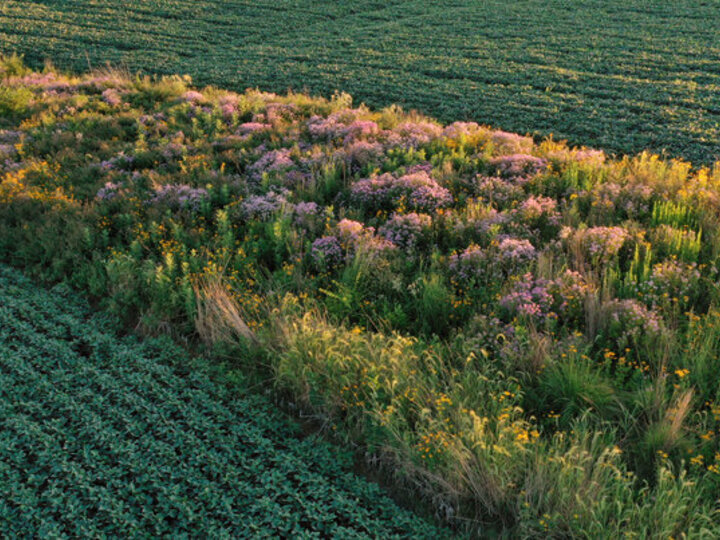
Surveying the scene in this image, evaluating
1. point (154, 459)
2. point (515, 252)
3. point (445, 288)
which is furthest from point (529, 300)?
point (154, 459)

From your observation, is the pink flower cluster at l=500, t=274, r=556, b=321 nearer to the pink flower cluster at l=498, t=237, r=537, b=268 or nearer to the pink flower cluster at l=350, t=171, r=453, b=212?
the pink flower cluster at l=498, t=237, r=537, b=268

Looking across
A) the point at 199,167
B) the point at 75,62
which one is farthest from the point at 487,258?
the point at 75,62

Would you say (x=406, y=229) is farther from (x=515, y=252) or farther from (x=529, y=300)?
(x=529, y=300)

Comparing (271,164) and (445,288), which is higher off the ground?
(271,164)

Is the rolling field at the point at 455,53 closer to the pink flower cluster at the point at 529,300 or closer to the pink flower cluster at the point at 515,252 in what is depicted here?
the pink flower cluster at the point at 515,252

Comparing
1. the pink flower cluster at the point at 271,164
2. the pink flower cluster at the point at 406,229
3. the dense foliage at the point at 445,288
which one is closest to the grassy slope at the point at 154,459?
the dense foliage at the point at 445,288

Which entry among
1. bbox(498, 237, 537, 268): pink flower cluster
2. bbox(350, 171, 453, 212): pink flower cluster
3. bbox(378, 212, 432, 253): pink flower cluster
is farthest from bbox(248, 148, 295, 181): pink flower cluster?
bbox(498, 237, 537, 268): pink flower cluster

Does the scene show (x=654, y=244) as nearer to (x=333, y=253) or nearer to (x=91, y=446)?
(x=333, y=253)
